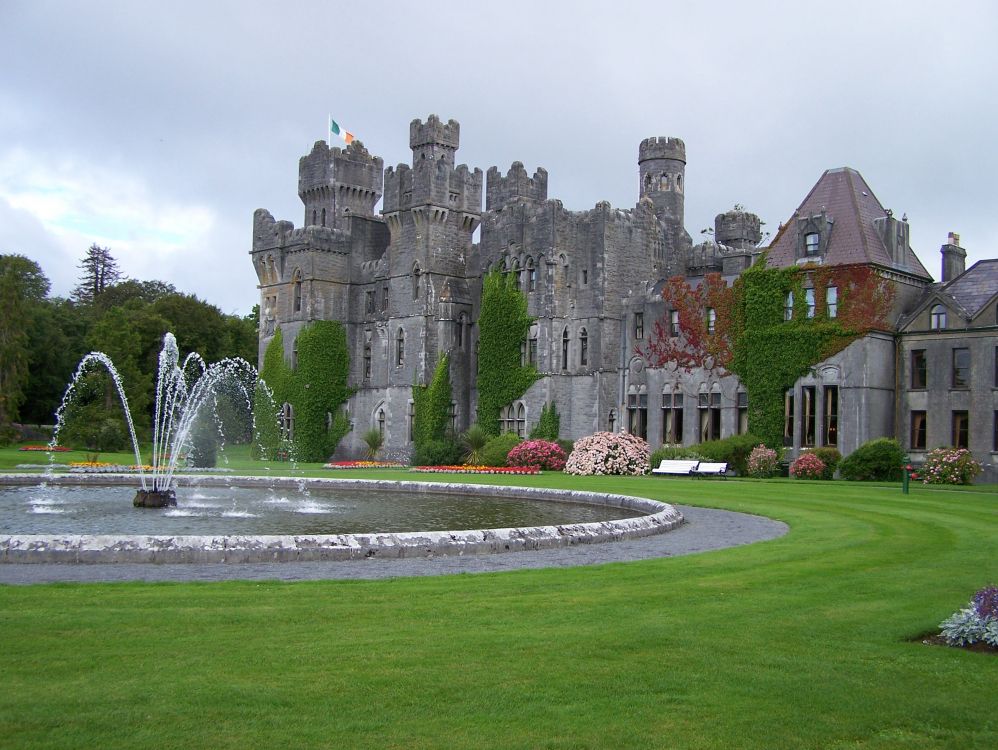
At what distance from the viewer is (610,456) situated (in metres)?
42.4

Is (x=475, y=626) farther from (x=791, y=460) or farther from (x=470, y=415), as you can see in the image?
(x=470, y=415)

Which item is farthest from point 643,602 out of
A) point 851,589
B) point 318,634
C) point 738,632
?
point 318,634

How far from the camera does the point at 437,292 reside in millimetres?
53969

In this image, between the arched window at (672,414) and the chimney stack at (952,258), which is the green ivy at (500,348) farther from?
the chimney stack at (952,258)

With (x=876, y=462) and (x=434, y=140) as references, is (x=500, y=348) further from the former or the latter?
(x=876, y=462)

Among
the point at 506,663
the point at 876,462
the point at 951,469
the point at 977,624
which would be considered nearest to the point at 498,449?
the point at 876,462

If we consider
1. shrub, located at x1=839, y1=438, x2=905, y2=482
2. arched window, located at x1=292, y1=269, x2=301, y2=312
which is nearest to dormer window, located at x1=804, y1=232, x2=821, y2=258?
shrub, located at x1=839, y1=438, x2=905, y2=482

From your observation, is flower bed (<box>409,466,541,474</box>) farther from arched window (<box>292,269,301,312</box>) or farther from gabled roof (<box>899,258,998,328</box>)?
arched window (<box>292,269,301,312</box>)

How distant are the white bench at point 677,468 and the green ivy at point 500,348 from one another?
12222mm

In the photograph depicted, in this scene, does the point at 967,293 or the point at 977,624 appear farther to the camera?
the point at 967,293

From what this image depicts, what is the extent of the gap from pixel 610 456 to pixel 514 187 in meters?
18.4

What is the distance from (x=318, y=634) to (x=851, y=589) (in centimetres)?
600

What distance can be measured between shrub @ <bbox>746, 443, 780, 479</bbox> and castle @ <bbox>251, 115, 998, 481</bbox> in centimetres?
204

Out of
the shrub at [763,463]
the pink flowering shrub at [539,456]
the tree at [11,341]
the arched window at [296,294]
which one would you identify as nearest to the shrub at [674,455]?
the shrub at [763,463]
